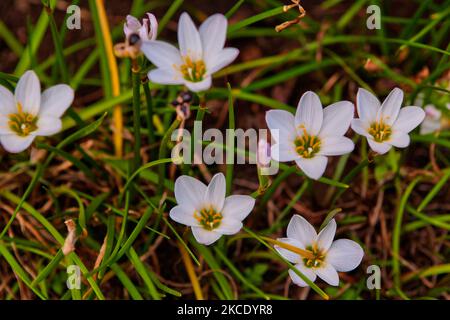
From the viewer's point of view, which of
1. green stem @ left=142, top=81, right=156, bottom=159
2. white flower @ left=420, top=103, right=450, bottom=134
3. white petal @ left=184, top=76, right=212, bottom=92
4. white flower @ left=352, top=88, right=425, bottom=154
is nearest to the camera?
white petal @ left=184, top=76, right=212, bottom=92

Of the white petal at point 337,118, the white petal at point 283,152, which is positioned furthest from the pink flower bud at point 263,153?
the white petal at point 337,118

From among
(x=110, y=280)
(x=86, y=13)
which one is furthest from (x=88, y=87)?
(x=110, y=280)

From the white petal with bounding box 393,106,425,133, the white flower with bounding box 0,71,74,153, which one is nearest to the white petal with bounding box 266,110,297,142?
the white petal with bounding box 393,106,425,133

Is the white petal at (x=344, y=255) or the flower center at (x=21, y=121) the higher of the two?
the flower center at (x=21, y=121)

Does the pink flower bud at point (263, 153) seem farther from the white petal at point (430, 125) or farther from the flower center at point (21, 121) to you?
the white petal at point (430, 125)

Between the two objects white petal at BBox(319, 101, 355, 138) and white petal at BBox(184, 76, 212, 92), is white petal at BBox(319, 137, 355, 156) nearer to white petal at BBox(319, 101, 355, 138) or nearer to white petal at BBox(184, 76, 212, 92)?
white petal at BBox(319, 101, 355, 138)

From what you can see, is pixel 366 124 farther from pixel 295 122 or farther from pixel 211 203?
pixel 211 203
